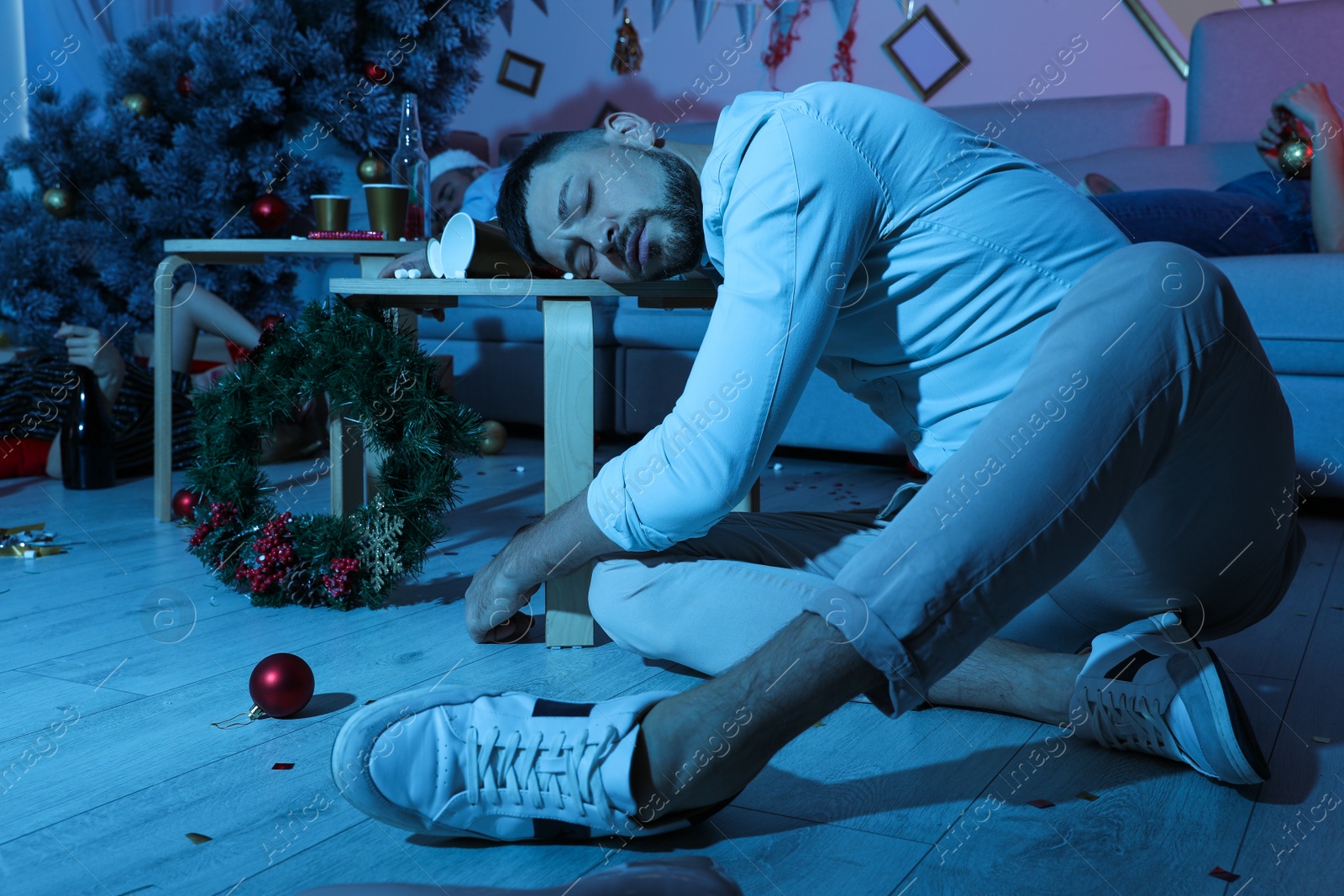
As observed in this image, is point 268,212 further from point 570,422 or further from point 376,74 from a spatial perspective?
point 570,422

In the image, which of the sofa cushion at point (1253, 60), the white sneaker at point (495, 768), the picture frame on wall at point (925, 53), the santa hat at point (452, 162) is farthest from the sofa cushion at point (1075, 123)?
the white sneaker at point (495, 768)

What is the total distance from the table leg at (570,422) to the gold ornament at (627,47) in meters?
2.86

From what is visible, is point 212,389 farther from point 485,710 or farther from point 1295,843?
point 1295,843

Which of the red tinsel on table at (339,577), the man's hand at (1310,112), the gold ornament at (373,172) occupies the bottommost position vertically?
the red tinsel on table at (339,577)

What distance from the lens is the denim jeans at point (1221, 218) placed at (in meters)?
2.26

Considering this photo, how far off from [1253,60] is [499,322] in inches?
82.4

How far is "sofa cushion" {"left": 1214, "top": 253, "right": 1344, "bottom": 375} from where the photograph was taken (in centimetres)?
202

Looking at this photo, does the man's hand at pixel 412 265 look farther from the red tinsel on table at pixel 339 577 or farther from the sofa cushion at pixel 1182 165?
the sofa cushion at pixel 1182 165

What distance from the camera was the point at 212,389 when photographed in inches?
61.7

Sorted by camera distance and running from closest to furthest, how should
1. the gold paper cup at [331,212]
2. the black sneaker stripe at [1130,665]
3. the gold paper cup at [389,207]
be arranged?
the black sneaker stripe at [1130,665] → the gold paper cup at [389,207] → the gold paper cup at [331,212]

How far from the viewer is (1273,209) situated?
2354 millimetres

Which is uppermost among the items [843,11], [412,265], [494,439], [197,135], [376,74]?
[843,11]

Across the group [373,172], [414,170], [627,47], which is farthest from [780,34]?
[414,170]

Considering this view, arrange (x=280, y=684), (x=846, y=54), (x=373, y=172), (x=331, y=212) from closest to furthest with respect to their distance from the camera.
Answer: (x=280, y=684)
(x=331, y=212)
(x=373, y=172)
(x=846, y=54)
